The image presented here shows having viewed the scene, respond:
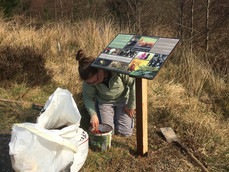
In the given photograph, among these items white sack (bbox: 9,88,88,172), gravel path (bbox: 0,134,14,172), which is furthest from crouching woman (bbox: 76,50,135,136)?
gravel path (bbox: 0,134,14,172)

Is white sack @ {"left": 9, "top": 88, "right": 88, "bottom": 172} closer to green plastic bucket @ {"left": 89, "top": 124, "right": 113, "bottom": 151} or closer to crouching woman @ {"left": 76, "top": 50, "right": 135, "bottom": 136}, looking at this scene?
green plastic bucket @ {"left": 89, "top": 124, "right": 113, "bottom": 151}

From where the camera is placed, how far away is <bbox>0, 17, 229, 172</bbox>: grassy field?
2.45m

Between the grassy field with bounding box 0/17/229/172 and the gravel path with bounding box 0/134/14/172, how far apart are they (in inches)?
1.3

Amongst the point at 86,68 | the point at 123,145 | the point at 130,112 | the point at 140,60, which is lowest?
the point at 123,145

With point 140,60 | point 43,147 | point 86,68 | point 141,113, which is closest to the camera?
point 43,147

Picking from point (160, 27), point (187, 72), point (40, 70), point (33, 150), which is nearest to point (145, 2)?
point (160, 27)

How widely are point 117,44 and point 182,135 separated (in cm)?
146

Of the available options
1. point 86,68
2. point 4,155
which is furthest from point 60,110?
point 4,155

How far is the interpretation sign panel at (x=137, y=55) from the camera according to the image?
74.0 inches

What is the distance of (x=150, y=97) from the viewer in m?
3.62

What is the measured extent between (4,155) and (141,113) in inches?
59.8

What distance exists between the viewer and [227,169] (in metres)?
2.34

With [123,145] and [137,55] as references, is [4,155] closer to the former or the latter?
[123,145]

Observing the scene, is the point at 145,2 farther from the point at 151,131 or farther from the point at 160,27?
the point at 151,131
